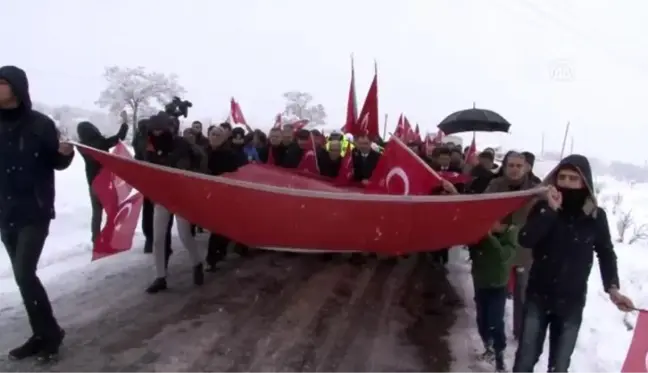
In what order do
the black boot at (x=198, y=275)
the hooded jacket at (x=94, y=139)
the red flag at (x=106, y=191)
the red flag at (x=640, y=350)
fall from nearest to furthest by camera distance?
the red flag at (x=640, y=350), the red flag at (x=106, y=191), the black boot at (x=198, y=275), the hooded jacket at (x=94, y=139)

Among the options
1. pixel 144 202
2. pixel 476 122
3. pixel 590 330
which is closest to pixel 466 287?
pixel 590 330

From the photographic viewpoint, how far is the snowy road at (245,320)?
5.12 meters

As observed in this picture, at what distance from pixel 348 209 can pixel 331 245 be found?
23.7 inches

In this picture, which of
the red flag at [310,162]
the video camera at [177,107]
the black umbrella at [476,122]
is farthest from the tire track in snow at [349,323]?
the black umbrella at [476,122]

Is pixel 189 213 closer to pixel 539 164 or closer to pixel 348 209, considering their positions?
pixel 348 209

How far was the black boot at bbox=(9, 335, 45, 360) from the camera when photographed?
4797 millimetres

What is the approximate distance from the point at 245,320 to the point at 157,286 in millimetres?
1282

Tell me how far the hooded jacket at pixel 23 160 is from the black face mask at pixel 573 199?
3374 mm

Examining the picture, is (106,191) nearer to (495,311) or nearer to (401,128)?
(495,311)

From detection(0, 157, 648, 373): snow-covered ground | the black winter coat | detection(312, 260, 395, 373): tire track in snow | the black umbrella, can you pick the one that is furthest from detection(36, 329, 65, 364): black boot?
the black umbrella

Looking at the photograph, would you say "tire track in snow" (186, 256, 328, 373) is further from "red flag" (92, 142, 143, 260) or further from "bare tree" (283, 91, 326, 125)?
"bare tree" (283, 91, 326, 125)

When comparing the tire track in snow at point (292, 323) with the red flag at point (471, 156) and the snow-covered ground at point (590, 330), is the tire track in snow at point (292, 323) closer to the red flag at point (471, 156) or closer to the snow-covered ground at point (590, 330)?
the snow-covered ground at point (590, 330)

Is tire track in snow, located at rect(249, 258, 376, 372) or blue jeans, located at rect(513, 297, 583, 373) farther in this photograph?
tire track in snow, located at rect(249, 258, 376, 372)

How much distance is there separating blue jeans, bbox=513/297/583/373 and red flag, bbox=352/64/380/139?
4.87m
